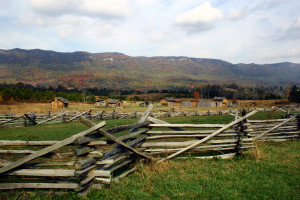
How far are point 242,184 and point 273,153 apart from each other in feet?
11.5

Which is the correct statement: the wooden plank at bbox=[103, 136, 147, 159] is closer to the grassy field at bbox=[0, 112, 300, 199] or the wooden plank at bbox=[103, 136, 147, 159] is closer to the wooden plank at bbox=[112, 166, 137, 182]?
the wooden plank at bbox=[112, 166, 137, 182]

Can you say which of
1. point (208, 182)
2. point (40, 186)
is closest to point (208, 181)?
point (208, 182)

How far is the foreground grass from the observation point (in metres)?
4.54

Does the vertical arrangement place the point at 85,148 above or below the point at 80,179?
above

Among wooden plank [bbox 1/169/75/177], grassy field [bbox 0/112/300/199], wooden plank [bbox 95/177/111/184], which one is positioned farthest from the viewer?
wooden plank [bbox 95/177/111/184]

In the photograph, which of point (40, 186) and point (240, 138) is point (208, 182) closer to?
point (240, 138)

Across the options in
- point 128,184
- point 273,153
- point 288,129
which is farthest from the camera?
point 288,129

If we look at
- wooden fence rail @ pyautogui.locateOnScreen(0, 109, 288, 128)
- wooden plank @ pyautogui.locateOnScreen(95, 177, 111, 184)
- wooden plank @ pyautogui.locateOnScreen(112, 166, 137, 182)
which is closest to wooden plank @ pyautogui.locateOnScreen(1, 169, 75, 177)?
wooden plank @ pyautogui.locateOnScreen(95, 177, 111, 184)

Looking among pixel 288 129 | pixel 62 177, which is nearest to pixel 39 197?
pixel 62 177

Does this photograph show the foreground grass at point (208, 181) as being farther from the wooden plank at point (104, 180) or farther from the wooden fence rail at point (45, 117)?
the wooden fence rail at point (45, 117)

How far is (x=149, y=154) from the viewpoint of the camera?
679cm

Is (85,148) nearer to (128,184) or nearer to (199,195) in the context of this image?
(128,184)

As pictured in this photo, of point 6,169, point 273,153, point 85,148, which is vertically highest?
point 85,148

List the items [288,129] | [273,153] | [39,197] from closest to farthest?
[39,197] < [273,153] < [288,129]
